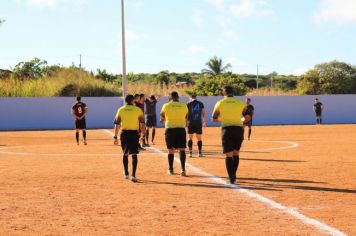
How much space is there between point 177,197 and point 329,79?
61.0m

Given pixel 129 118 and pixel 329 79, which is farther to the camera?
pixel 329 79

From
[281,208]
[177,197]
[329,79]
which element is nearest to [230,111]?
[177,197]

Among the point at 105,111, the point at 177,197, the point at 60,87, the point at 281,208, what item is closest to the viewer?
the point at 281,208

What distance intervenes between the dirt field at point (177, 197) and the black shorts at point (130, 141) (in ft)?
2.19

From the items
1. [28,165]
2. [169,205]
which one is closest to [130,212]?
[169,205]

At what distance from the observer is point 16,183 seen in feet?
40.1

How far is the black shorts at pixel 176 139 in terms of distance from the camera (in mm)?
13141

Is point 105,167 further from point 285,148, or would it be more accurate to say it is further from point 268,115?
point 268,115

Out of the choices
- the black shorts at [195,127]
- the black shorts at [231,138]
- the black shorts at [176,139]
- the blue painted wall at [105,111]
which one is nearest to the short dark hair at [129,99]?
the black shorts at [176,139]

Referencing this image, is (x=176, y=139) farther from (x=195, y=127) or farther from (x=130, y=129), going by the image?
(x=195, y=127)

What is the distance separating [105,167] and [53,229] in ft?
23.6

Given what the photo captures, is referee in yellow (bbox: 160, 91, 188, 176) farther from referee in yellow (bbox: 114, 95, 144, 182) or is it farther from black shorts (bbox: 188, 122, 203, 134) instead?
black shorts (bbox: 188, 122, 203, 134)

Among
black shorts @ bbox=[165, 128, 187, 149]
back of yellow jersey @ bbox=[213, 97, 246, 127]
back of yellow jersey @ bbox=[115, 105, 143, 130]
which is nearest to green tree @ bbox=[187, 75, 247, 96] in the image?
black shorts @ bbox=[165, 128, 187, 149]

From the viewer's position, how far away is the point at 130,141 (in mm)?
12383
